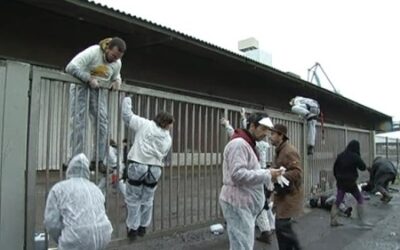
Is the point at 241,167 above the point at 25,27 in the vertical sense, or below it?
below

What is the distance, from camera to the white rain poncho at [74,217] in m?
3.74

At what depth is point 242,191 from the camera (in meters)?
4.55

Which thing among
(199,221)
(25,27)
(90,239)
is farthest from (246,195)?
(25,27)

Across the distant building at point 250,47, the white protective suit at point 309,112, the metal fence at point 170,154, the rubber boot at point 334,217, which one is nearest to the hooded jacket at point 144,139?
the metal fence at point 170,154

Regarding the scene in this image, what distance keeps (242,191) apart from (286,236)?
5.15 ft

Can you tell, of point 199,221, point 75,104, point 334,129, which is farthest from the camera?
point 334,129

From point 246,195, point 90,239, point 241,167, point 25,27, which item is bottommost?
point 90,239

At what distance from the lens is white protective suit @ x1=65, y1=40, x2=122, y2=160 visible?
4.90 metres

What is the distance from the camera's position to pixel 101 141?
17.0 ft

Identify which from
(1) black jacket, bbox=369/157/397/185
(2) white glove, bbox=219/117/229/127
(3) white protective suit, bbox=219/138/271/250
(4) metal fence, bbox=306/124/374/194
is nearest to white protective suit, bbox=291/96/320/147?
(4) metal fence, bbox=306/124/374/194

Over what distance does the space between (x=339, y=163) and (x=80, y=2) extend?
5.98 m

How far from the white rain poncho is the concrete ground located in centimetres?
175

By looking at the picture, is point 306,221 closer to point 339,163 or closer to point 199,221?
point 339,163

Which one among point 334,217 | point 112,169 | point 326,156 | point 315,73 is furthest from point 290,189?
point 315,73
